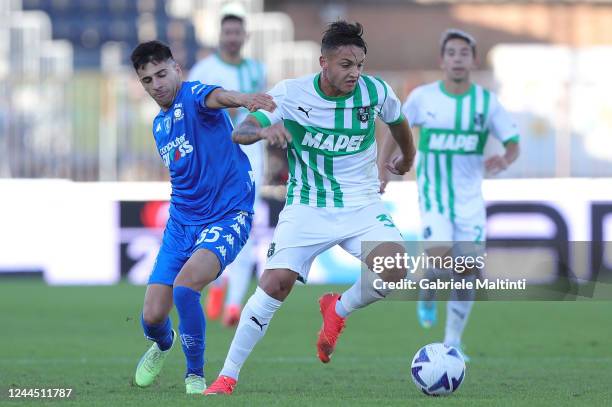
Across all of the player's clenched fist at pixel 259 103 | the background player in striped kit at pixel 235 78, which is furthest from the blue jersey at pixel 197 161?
the background player in striped kit at pixel 235 78

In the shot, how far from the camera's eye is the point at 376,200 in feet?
24.6

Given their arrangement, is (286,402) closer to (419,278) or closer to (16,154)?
(419,278)

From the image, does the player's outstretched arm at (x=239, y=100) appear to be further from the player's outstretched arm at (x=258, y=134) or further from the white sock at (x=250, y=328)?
the white sock at (x=250, y=328)

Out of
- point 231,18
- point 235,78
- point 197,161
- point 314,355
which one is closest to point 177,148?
point 197,161

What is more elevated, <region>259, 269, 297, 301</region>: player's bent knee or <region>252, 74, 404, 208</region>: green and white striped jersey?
<region>252, 74, 404, 208</region>: green and white striped jersey

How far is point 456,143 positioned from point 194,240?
10.8 feet

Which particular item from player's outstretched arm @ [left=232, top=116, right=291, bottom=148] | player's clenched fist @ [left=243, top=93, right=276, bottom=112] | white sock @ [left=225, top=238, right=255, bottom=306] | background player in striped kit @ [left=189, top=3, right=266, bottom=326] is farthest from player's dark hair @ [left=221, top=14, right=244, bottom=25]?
player's clenched fist @ [left=243, top=93, right=276, bottom=112]

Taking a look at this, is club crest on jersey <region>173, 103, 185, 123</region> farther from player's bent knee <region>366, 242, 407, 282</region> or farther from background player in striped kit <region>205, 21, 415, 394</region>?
player's bent knee <region>366, 242, 407, 282</region>

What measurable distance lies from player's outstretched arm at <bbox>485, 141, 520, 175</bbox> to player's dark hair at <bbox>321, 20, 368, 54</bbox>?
2.86 metres

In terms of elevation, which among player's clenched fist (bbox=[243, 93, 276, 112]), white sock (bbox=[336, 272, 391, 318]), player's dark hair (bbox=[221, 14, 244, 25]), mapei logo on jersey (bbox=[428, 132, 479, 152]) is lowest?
white sock (bbox=[336, 272, 391, 318])

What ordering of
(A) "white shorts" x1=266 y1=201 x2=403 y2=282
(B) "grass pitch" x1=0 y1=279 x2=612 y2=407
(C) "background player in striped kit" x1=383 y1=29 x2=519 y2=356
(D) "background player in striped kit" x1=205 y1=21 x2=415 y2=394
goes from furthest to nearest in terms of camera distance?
(C) "background player in striped kit" x1=383 y1=29 x2=519 y2=356, (A) "white shorts" x1=266 y1=201 x2=403 y2=282, (D) "background player in striped kit" x1=205 y1=21 x2=415 y2=394, (B) "grass pitch" x1=0 y1=279 x2=612 y2=407

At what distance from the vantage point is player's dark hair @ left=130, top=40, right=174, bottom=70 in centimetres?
717

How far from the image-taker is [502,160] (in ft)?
31.7

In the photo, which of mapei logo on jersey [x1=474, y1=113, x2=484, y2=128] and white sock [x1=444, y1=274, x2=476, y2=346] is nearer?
white sock [x1=444, y1=274, x2=476, y2=346]
